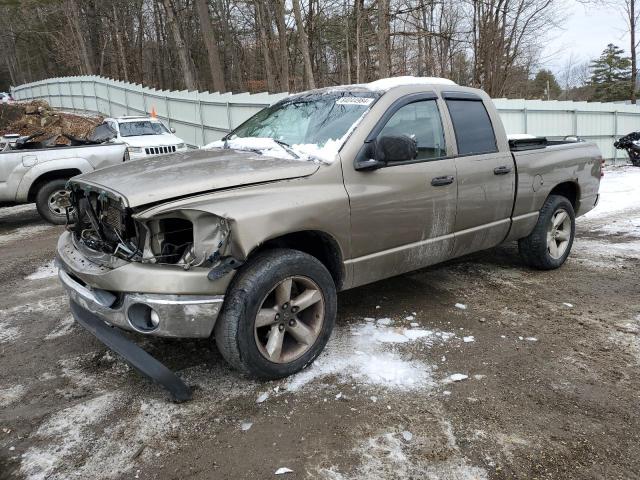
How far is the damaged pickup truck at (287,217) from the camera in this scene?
2.87m

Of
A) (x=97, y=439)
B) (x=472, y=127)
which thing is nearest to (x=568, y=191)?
(x=472, y=127)

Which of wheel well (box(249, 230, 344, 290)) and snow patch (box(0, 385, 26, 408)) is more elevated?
wheel well (box(249, 230, 344, 290))

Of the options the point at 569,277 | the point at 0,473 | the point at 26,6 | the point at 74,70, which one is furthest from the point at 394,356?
the point at 74,70


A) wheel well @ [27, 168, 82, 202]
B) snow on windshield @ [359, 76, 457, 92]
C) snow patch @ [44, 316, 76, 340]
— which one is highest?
snow on windshield @ [359, 76, 457, 92]

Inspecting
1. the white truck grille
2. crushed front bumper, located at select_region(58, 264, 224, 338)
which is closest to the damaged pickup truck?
crushed front bumper, located at select_region(58, 264, 224, 338)

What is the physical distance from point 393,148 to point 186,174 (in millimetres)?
1360

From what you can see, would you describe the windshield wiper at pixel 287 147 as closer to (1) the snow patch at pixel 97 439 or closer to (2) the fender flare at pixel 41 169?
(1) the snow patch at pixel 97 439

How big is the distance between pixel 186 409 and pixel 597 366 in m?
2.69

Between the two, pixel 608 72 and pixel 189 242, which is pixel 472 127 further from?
pixel 608 72

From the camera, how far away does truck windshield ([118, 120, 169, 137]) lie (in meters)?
13.3

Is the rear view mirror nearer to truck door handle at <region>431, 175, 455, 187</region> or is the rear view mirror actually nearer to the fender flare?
→ truck door handle at <region>431, 175, 455, 187</region>

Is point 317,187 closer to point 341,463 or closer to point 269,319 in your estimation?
point 269,319

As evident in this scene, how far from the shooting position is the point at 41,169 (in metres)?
8.08

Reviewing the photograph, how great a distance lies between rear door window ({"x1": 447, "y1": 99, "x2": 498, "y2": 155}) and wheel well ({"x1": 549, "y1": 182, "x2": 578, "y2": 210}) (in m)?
1.41
